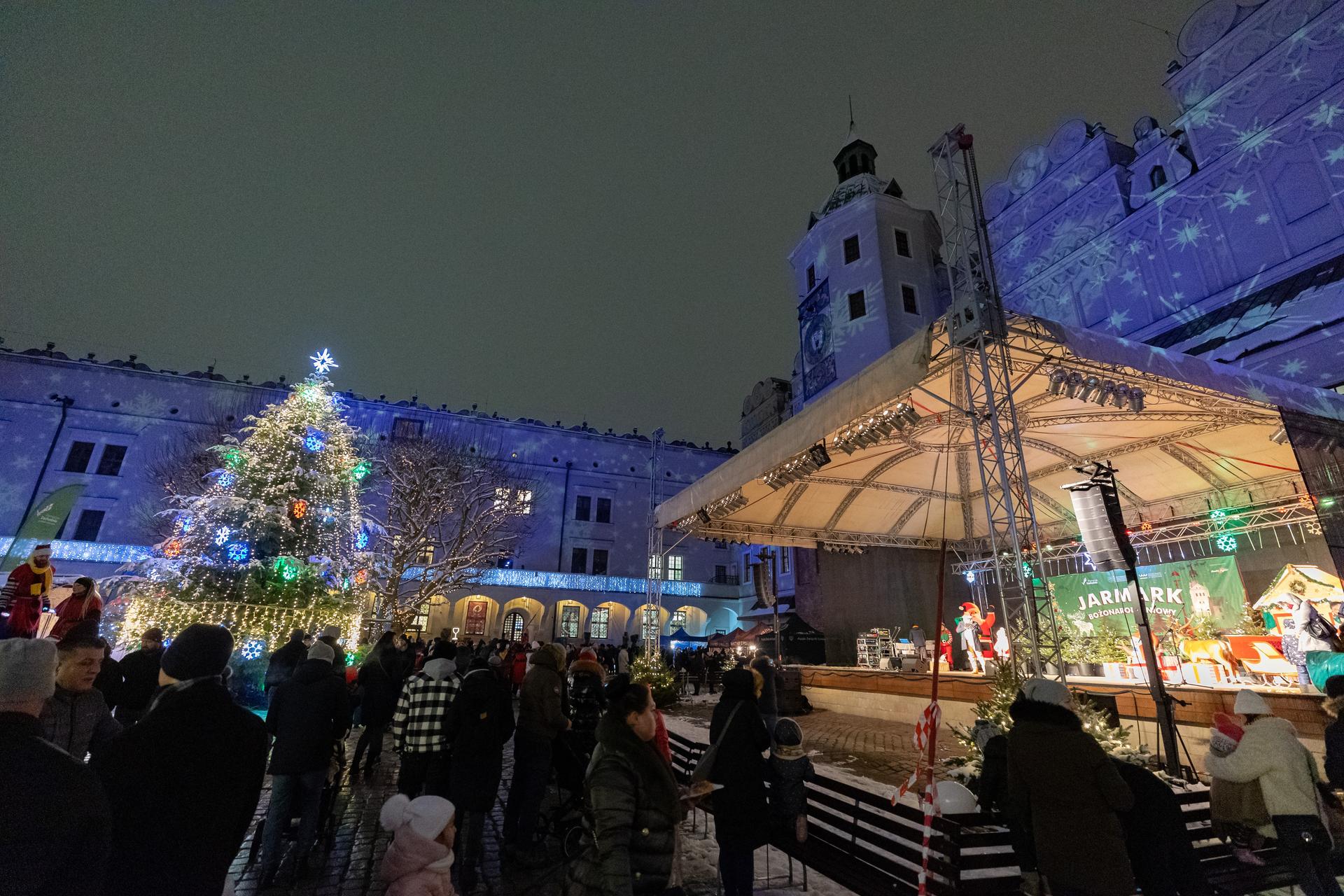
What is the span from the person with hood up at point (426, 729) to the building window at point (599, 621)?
2909 centimetres

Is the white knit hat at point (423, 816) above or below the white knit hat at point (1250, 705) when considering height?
below

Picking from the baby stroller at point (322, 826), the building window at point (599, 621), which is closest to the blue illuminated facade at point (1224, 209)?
the baby stroller at point (322, 826)

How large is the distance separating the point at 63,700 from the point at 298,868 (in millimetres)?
2512

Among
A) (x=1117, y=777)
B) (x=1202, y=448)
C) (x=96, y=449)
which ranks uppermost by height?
(x=96, y=449)

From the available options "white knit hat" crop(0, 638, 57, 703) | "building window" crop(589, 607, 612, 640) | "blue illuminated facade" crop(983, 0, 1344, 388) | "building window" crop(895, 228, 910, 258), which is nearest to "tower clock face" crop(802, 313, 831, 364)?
"building window" crop(895, 228, 910, 258)

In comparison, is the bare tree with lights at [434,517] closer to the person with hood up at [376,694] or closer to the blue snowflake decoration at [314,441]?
the blue snowflake decoration at [314,441]

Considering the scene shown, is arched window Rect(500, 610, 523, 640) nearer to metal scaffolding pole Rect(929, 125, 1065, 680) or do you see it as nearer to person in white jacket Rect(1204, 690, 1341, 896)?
metal scaffolding pole Rect(929, 125, 1065, 680)

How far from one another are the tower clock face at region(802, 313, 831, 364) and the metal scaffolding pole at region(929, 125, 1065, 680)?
58.6 feet

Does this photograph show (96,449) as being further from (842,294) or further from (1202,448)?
(1202,448)

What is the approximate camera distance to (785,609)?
27.4 meters

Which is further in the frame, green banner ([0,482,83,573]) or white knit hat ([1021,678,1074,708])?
green banner ([0,482,83,573])

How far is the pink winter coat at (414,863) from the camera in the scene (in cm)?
259

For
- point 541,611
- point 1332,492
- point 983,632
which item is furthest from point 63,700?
point 541,611

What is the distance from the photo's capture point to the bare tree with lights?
68.6 ft
